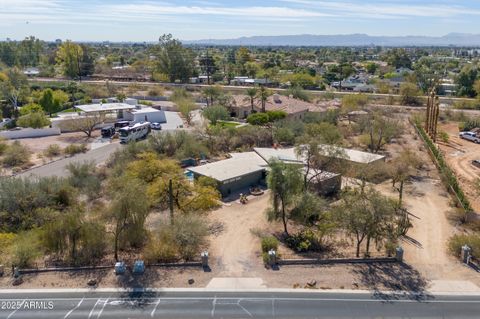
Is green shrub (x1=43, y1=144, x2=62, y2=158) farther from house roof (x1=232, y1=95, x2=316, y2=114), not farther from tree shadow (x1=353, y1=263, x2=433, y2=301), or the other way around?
tree shadow (x1=353, y1=263, x2=433, y2=301)

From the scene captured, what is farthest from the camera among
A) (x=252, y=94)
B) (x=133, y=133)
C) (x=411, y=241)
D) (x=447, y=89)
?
(x=447, y=89)

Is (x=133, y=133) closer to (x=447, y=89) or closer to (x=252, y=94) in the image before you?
(x=252, y=94)

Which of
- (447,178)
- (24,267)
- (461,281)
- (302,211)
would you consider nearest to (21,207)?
(24,267)

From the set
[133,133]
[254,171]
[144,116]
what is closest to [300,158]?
[254,171]

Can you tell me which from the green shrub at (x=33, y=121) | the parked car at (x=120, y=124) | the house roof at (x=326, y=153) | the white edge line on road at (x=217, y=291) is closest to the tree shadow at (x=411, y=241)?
the white edge line on road at (x=217, y=291)

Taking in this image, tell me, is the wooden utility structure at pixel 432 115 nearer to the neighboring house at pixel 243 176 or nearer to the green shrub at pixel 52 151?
the neighboring house at pixel 243 176

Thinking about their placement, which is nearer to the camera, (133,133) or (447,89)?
(133,133)

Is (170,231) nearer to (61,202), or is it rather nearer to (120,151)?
(61,202)
